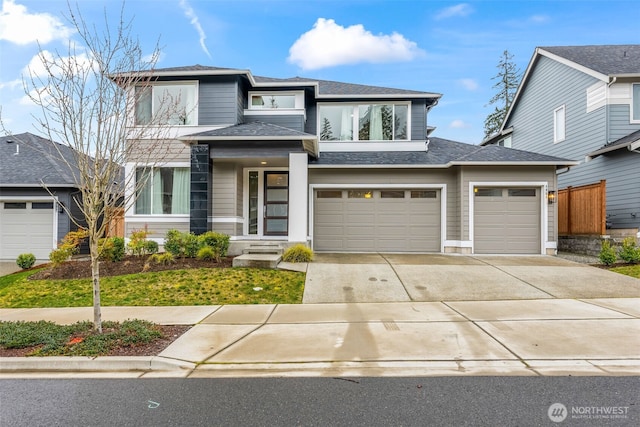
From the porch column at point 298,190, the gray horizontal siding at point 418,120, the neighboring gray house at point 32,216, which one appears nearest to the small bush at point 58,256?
the neighboring gray house at point 32,216

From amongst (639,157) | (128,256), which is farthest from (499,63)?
(128,256)

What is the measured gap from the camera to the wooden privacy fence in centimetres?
1128

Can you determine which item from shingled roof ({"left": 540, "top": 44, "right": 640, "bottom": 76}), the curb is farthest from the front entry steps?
shingled roof ({"left": 540, "top": 44, "right": 640, "bottom": 76})

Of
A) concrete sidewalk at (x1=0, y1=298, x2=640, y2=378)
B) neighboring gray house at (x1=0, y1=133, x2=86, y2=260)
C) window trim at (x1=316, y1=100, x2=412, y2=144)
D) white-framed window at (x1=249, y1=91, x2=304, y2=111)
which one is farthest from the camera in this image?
window trim at (x1=316, y1=100, x2=412, y2=144)

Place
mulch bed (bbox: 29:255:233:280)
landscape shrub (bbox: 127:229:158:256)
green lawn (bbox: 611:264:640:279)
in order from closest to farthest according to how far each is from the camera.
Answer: green lawn (bbox: 611:264:640:279) < mulch bed (bbox: 29:255:233:280) < landscape shrub (bbox: 127:229:158:256)

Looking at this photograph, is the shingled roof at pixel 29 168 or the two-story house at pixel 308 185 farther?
the shingled roof at pixel 29 168

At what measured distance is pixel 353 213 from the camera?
40.5 feet

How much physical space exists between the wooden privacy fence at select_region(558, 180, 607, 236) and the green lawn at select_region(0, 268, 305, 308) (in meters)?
9.94

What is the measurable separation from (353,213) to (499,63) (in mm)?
29464

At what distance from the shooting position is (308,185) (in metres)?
12.2

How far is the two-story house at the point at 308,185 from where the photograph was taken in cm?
1091

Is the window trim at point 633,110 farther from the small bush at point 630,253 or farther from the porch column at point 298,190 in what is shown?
the porch column at point 298,190

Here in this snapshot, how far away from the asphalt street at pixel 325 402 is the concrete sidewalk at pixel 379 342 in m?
0.22
